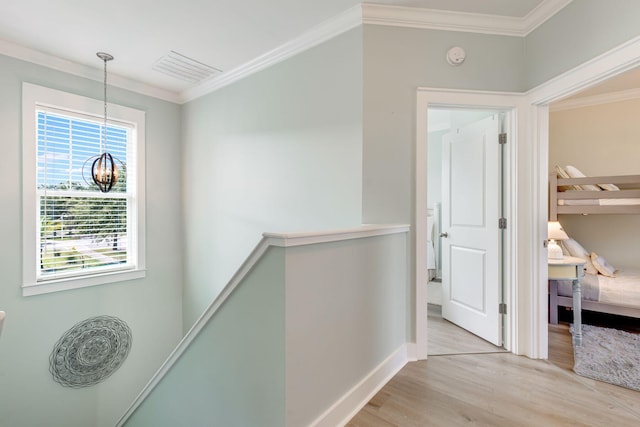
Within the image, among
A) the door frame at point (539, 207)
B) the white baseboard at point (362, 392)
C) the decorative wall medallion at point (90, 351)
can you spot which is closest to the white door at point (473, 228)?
the door frame at point (539, 207)

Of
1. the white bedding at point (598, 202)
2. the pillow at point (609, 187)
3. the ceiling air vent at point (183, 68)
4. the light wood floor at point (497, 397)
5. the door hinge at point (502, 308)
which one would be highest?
the ceiling air vent at point (183, 68)

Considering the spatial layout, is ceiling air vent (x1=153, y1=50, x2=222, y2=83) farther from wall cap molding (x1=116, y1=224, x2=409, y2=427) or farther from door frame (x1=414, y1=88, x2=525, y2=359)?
wall cap molding (x1=116, y1=224, x2=409, y2=427)

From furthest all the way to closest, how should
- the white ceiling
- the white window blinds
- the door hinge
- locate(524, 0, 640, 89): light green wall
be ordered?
the white window blinds < the door hinge < the white ceiling < locate(524, 0, 640, 89): light green wall

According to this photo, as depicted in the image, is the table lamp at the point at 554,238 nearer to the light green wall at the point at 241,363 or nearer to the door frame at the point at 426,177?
the door frame at the point at 426,177

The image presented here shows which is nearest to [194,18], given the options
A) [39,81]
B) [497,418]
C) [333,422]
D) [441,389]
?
[39,81]

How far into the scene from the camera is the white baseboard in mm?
1555

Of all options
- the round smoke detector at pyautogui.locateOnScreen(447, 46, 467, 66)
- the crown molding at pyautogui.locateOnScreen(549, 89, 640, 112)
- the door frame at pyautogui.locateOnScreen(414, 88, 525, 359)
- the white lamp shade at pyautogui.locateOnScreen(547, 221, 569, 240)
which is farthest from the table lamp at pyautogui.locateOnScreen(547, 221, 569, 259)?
the crown molding at pyautogui.locateOnScreen(549, 89, 640, 112)

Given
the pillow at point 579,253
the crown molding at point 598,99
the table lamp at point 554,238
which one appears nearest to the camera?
the table lamp at point 554,238

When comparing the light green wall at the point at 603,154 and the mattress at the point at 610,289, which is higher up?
the light green wall at the point at 603,154

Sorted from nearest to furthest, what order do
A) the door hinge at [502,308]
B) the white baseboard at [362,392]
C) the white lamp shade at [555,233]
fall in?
the white baseboard at [362,392]
the door hinge at [502,308]
the white lamp shade at [555,233]

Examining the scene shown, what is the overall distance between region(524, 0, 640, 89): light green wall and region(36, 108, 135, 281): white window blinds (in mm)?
3930

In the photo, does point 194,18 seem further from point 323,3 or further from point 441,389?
point 441,389

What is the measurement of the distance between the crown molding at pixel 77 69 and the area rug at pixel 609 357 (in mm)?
4693

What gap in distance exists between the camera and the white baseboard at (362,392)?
5.10ft
